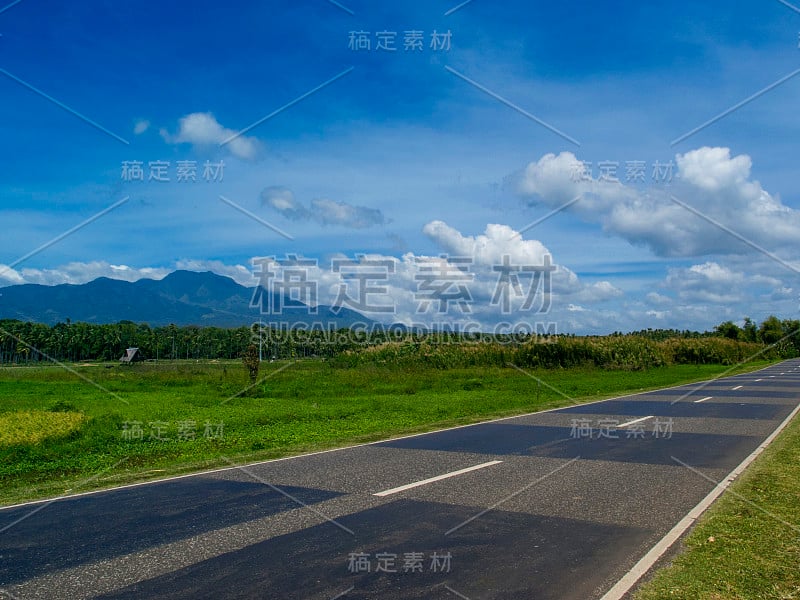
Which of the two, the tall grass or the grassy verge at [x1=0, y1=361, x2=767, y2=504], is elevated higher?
the tall grass

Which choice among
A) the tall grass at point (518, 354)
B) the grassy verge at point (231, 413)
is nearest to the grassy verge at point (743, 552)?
the grassy verge at point (231, 413)

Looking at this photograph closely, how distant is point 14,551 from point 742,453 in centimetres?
1184

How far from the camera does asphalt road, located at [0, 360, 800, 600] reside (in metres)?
5.45

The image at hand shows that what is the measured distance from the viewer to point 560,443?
13203 mm

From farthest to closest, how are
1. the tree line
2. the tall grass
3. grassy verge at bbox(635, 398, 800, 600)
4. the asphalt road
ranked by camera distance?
the tree line → the tall grass → the asphalt road → grassy verge at bbox(635, 398, 800, 600)

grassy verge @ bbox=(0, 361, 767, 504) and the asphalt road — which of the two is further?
grassy verge @ bbox=(0, 361, 767, 504)

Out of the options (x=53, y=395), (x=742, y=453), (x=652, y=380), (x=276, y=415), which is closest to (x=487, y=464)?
(x=742, y=453)

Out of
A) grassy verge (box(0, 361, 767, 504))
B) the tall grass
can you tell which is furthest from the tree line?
grassy verge (box(0, 361, 767, 504))

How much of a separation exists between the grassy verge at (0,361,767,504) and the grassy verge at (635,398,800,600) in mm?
7720

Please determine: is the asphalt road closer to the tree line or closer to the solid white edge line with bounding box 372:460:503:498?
the solid white edge line with bounding box 372:460:503:498

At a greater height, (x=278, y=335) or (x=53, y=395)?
(x=278, y=335)

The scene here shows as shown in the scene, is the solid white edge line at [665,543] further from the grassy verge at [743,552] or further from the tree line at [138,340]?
the tree line at [138,340]

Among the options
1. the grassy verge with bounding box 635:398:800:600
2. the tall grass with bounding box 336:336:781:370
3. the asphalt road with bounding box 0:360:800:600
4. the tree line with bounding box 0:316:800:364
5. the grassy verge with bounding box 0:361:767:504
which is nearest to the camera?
the grassy verge with bounding box 635:398:800:600

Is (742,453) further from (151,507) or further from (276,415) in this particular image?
(276,415)
